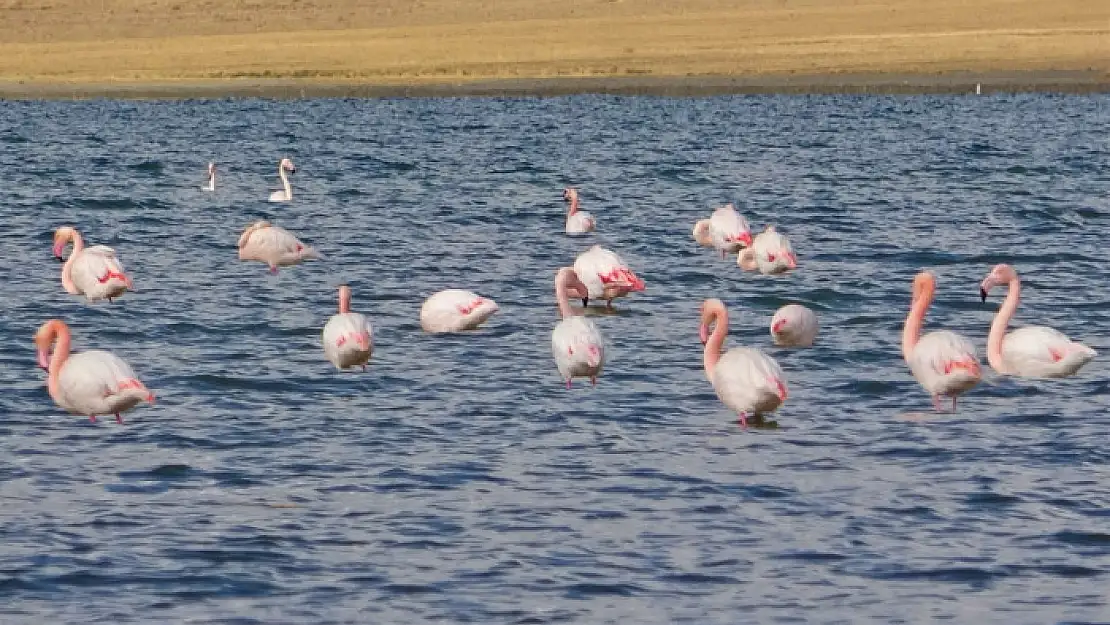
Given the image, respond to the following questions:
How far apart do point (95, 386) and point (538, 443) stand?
333 centimetres

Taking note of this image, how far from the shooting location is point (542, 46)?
328ft

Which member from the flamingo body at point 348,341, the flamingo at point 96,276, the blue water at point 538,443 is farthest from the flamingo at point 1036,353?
the flamingo at point 96,276

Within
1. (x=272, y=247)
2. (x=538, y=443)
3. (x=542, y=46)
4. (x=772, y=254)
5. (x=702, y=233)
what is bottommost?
(x=538, y=443)

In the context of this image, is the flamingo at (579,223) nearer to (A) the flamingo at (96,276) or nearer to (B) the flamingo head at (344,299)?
(A) the flamingo at (96,276)

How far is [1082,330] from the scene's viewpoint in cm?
2050

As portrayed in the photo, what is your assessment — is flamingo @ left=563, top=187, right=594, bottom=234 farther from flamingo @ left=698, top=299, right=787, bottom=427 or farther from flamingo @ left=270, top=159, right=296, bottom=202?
flamingo @ left=698, top=299, right=787, bottom=427

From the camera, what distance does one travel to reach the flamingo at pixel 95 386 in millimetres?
15383

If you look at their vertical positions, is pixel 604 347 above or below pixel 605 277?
below

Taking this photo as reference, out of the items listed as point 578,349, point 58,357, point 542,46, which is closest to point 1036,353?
point 578,349

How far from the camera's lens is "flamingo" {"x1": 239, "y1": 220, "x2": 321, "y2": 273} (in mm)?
26125

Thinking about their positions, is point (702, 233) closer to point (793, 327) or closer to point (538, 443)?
point (793, 327)

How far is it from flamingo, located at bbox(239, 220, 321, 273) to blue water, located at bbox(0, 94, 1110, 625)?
0.74ft

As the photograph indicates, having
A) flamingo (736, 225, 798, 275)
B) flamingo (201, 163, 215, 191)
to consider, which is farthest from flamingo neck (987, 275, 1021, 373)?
flamingo (201, 163, 215, 191)

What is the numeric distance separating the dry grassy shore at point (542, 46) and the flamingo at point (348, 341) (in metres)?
61.8
